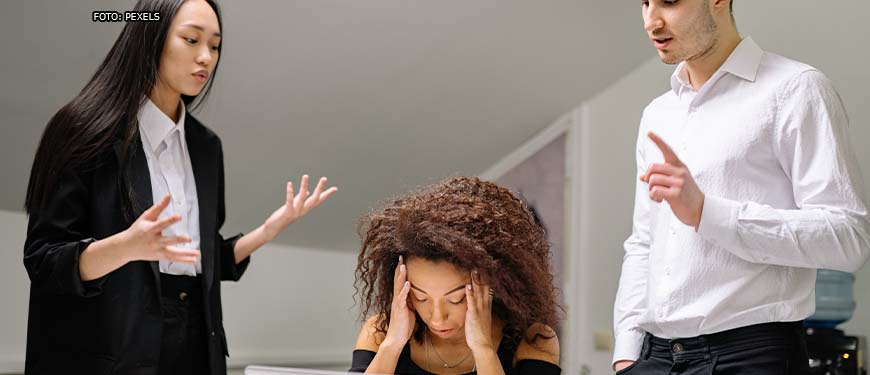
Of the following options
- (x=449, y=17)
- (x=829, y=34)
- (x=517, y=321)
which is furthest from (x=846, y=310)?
(x=517, y=321)

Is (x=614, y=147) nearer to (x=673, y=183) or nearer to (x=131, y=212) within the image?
(x=131, y=212)

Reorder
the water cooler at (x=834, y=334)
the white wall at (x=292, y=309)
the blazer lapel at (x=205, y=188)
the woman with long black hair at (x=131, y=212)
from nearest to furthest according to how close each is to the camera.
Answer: the woman with long black hair at (x=131, y=212)
the blazer lapel at (x=205, y=188)
the water cooler at (x=834, y=334)
the white wall at (x=292, y=309)

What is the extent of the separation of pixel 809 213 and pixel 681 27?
1.30 ft

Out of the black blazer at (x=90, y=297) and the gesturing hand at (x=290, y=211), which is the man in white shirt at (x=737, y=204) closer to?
the gesturing hand at (x=290, y=211)

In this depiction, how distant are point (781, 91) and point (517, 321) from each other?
623 mm

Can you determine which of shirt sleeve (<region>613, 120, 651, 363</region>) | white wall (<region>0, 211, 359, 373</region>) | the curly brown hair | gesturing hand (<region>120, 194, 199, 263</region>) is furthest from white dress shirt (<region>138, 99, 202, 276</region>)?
white wall (<region>0, 211, 359, 373</region>)

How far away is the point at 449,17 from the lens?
3641 millimetres

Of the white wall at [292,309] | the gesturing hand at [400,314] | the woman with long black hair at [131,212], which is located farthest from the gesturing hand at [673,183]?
the white wall at [292,309]

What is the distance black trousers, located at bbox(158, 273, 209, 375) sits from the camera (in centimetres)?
195

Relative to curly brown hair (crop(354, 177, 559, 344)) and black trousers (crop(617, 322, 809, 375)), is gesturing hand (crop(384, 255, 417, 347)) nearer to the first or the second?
curly brown hair (crop(354, 177, 559, 344))

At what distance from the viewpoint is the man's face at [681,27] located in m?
1.69

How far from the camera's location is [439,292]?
1.76 m

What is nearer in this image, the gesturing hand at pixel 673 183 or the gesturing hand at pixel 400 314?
the gesturing hand at pixel 673 183

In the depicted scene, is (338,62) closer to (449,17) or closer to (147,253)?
(449,17)
